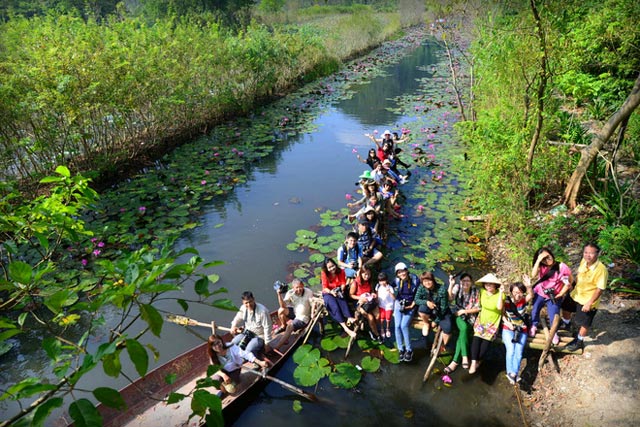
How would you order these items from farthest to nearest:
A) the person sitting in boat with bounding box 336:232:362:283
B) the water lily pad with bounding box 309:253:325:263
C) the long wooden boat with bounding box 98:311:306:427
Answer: the water lily pad with bounding box 309:253:325:263 < the person sitting in boat with bounding box 336:232:362:283 < the long wooden boat with bounding box 98:311:306:427

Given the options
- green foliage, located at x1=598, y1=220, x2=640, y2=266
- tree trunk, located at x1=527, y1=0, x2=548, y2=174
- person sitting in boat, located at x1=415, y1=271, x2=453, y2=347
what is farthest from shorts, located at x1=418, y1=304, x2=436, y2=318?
tree trunk, located at x1=527, y1=0, x2=548, y2=174

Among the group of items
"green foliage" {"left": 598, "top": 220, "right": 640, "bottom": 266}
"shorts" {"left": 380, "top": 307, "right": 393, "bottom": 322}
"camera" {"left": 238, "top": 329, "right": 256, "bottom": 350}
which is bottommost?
"shorts" {"left": 380, "top": 307, "right": 393, "bottom": 322}

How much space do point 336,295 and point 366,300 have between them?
484 millimetres

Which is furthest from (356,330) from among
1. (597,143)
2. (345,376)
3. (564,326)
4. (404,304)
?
(597,143)

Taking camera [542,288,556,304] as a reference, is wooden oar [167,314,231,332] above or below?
below

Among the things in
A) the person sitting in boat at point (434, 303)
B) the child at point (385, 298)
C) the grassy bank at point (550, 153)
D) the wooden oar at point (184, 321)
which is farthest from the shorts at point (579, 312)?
the wooden oar at point (184, 321)

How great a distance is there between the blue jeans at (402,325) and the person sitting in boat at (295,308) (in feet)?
4.46

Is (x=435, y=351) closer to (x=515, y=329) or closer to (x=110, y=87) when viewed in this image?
(x=515, y=329)

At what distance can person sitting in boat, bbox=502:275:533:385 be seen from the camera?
530 centimetres

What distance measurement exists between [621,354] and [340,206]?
693 centimetres

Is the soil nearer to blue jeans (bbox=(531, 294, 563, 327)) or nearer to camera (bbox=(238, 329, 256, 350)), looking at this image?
blue jeans (bbox=(531, 294, 563, 327))

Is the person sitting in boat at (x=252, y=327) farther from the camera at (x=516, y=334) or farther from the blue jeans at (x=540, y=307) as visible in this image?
the blue jeans at (x=540, y=307)

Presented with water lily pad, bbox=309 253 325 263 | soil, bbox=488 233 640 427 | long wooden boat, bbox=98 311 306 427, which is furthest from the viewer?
water lily pad, bbox=309 253 325 263

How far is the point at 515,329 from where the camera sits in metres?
5.31
